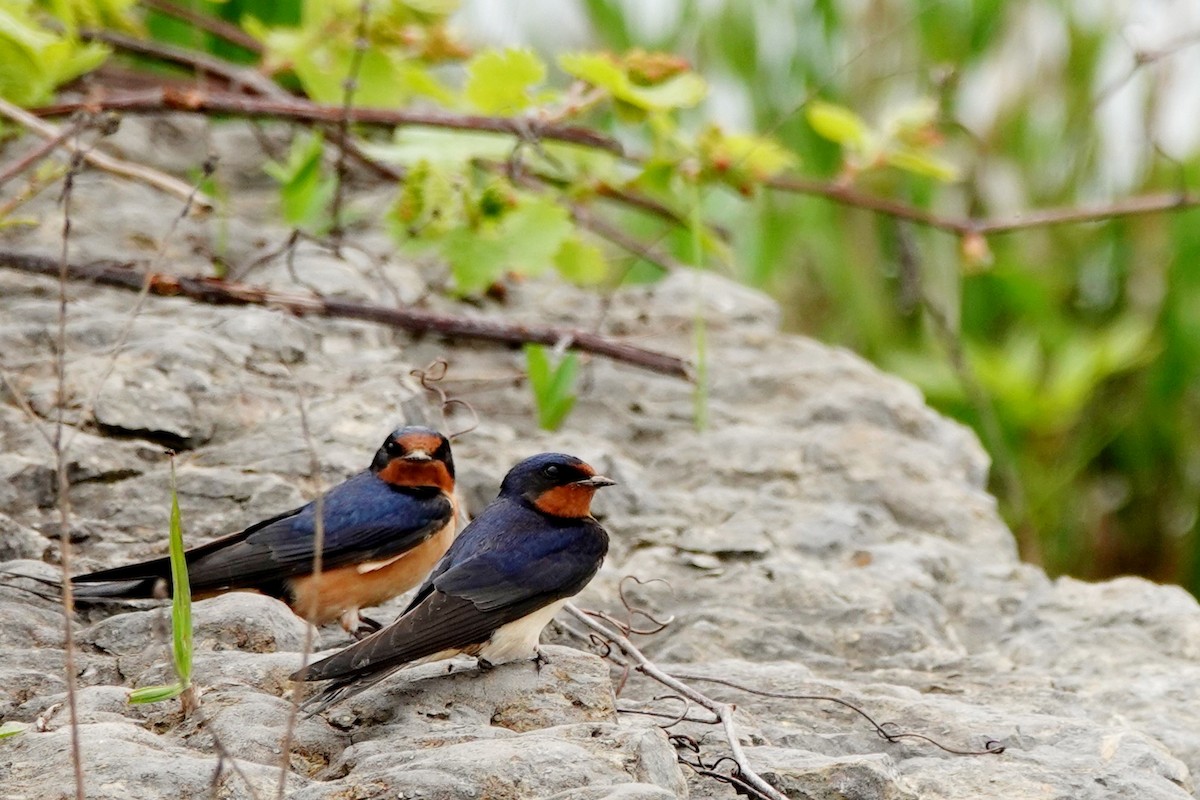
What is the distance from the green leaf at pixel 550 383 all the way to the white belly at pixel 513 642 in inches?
45.0

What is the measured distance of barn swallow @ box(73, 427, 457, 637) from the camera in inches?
109

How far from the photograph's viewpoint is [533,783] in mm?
1942

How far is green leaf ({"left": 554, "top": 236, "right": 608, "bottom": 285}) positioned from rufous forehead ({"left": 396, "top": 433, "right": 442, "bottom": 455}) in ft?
4.39

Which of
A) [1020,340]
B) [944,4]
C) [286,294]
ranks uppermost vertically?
[944,4]

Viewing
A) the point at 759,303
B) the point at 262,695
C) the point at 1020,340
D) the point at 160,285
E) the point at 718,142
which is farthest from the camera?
the point at 1020,340

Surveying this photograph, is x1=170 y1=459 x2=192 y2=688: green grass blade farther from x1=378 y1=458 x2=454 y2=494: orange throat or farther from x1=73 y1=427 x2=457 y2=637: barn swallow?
x1=378 y1=458 x2=454 y2=494: orange throat

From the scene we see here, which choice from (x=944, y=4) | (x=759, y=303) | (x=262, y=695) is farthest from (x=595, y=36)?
(x=262, y=695)

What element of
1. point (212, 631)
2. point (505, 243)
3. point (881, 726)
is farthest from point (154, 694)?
point (505, 243)

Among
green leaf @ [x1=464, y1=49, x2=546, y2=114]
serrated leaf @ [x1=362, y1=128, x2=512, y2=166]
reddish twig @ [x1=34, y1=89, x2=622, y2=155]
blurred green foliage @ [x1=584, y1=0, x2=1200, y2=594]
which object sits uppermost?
green leaf @ [x1=464, y1=49, x2=546, y2=114]

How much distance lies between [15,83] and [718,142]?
5.34 ft

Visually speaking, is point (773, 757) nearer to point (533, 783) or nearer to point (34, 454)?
point (533, 783)

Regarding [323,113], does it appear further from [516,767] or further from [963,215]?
[963,215]

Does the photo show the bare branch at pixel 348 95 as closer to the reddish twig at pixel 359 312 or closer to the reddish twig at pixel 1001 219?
the reddish twig at pixel 359 312

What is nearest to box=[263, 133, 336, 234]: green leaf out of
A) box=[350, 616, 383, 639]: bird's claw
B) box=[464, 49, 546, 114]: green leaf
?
box=[464, 49, 546, 114]: green leaf
